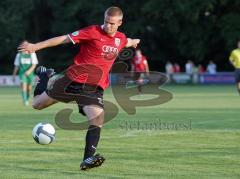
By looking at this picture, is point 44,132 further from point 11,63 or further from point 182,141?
point 11,63

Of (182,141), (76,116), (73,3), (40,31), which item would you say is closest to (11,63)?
(40,31)

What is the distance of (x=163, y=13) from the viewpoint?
184 ft

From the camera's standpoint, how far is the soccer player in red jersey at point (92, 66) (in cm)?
913

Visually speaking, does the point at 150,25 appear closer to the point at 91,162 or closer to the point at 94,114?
the point at 94,114

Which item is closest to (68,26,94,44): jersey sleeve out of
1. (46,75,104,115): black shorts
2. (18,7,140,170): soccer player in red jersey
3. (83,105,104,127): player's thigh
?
(18,7,140,170): soccer player in red jersey

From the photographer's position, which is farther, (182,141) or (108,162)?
(182,141)

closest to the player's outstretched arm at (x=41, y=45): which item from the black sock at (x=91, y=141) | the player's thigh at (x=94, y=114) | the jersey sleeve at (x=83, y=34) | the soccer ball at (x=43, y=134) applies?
the jersey sleeve at (x=83, y=34)

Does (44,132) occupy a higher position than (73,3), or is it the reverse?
(44,132)

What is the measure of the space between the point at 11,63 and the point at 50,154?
175 ft

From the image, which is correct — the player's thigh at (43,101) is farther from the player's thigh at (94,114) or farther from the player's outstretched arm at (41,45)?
the player's outstretched arm at (41,45)

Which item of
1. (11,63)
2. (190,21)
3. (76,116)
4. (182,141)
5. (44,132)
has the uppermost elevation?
(44,132)

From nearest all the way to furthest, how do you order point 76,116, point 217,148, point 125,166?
point 125,166
point 217,148
point 76,116

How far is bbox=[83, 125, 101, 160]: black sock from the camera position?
29.4ft

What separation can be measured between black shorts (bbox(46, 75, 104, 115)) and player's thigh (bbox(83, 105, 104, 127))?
0.19 feet
